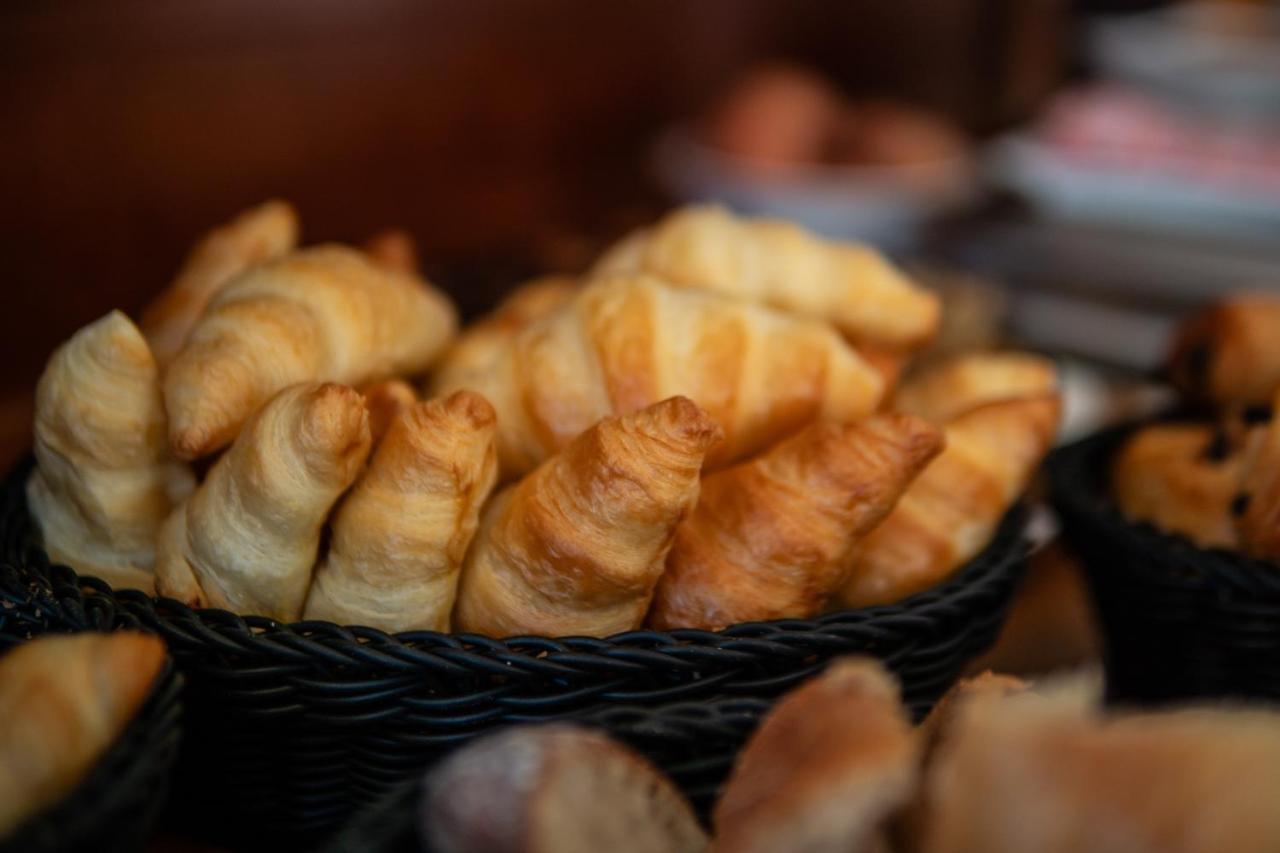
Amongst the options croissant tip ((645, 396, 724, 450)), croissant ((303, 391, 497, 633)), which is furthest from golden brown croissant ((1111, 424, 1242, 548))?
croissant ((303, 391, 497, 633))

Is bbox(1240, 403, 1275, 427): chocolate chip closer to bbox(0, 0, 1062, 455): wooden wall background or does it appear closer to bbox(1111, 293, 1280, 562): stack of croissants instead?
bbox(1111, 293, 1280, 562): stack of croissants

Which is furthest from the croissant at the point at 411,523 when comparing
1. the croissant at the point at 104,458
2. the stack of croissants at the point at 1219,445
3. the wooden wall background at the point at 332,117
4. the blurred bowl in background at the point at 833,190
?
the blurred bowl in background at the point at 833,190

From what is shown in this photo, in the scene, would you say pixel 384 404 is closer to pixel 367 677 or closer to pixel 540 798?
pixel 367 677

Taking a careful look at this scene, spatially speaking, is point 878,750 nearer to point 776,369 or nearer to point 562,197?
point 776,369

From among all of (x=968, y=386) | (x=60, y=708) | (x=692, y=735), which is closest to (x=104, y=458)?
(x=60, y=708)

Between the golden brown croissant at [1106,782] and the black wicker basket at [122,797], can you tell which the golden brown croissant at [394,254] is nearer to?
the black wicker basket at [122,797]

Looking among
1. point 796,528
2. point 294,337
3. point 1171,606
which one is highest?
point 294,337
